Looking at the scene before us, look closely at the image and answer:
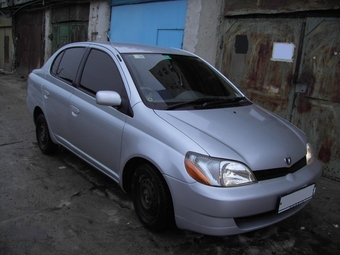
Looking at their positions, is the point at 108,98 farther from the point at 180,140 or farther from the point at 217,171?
the point at 217,171

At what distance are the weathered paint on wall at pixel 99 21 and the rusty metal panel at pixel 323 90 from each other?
6.57 m

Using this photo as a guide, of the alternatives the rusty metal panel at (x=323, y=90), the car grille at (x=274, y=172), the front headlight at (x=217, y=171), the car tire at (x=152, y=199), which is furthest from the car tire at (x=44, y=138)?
the rusty metal panel at (x=323, y=90)

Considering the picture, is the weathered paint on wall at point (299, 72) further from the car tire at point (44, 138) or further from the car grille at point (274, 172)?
the car tire at point (44, 138)

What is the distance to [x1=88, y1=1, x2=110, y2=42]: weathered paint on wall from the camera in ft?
32.9

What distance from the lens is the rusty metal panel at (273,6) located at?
4.84 meters

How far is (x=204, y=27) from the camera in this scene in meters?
6.83

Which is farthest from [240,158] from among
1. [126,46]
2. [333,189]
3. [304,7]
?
[304,7]

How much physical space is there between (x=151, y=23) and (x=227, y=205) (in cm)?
685

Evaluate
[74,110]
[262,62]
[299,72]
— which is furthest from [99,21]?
[74,110]

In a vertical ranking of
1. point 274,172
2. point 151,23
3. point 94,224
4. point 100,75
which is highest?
point 151,23

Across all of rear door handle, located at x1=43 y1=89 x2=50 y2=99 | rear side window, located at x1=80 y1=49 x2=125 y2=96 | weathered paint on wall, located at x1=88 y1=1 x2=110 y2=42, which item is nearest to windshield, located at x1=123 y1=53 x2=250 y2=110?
rear side window, located at x1=80 y1=49 x2=125 y2=96

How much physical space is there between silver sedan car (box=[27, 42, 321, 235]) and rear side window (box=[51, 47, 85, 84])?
0.03 metres

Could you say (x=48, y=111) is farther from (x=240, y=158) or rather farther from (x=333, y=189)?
(x=333, y=189)

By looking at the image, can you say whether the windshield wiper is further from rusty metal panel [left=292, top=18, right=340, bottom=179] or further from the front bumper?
rusty metal panel [left=292, top=18, right=340, bottom=179]
